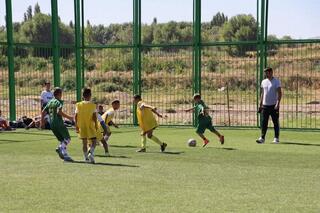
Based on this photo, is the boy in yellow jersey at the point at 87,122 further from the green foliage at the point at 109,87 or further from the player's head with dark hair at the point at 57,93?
the green foliage at the point at 109,87

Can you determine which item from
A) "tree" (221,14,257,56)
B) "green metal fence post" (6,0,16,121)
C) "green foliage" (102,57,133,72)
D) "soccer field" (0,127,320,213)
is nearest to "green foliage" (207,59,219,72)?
"tree" (221,14,257,56)

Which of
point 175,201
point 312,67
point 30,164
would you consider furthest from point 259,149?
point 312,67

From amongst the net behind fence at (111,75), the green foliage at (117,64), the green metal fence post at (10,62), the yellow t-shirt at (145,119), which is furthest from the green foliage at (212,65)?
the yellow t-shirt at (145,119)

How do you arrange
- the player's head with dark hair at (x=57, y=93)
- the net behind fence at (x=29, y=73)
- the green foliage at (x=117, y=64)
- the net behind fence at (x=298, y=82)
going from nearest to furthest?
the player's head with dark hair at (x=57, y=93)
the net behind fence at (x=298, y=82)
the net behind fence at (x=29, y=73)
the green foliage at (x=117, y=64)

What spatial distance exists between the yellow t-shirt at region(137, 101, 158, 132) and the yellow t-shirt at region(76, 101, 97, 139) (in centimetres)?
239

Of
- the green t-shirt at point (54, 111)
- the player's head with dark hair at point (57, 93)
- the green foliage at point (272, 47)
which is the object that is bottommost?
the green t-shirt at point (54, 111)

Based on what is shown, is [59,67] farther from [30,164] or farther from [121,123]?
[30,164]

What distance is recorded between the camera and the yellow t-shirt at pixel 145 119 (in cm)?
1523

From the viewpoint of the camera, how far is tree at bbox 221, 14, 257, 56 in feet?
73.6

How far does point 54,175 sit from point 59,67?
13.2m

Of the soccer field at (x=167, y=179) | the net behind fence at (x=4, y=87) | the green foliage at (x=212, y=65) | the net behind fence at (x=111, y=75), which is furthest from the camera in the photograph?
the net behind fence at (x=111, y=75)

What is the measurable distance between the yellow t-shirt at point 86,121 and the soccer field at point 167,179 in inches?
21.9

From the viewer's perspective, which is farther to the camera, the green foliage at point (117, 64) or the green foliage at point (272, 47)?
the green foliage at point (117, 64)

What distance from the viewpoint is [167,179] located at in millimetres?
A: 10195
